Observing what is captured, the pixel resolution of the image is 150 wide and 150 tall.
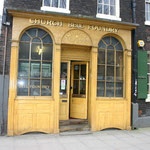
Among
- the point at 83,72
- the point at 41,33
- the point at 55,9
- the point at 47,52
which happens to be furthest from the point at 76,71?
the point at 55,9

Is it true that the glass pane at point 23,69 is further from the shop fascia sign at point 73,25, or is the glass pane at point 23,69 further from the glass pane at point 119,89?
the glass pane at point 119,89

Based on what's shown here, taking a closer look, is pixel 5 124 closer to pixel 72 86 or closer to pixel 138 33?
pixel 72 86

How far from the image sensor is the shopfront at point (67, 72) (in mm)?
5938

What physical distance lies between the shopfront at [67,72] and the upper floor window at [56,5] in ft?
1.63

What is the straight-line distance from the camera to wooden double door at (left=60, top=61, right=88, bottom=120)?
6805 millimetres

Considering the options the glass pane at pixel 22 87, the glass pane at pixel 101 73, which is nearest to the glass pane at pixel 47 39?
the glass pane at pixel 22 87

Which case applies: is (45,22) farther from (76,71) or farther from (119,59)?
(119,59)

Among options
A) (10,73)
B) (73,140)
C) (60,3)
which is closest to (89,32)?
(60,3)

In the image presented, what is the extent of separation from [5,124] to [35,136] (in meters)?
1.11

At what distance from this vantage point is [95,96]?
6582 mm

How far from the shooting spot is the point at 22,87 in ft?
19.7

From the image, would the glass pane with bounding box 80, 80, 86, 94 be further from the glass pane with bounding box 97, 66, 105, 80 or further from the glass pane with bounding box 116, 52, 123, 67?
the glass pane with bounding box 116, 52, 123, 67

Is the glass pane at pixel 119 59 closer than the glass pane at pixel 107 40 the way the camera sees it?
No

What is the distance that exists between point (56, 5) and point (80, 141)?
5.19m
